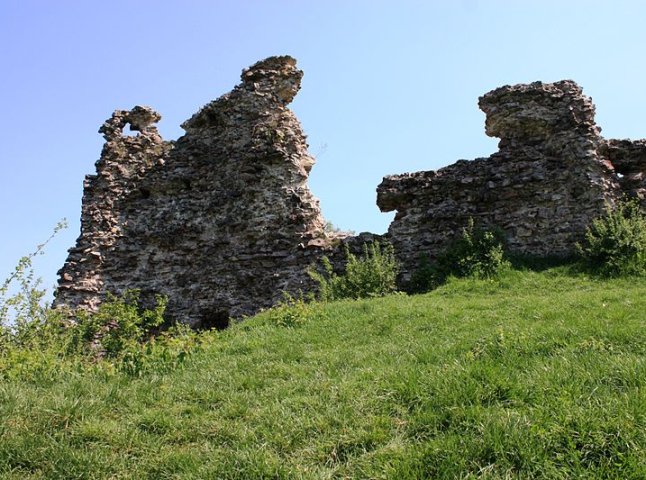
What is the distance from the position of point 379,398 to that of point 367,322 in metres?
3.08

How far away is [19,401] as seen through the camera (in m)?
4.21

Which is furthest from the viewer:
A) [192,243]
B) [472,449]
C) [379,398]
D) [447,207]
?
[192,243]

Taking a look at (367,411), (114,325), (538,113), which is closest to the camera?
(367,411)

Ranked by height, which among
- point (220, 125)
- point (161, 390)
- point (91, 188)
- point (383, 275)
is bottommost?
point (161, 390)

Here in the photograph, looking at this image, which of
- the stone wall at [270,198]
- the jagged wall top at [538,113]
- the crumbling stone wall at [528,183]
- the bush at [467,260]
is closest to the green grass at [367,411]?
the bush at [467,260]

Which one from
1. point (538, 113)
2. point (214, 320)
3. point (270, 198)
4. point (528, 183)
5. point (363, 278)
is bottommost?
point (214, 320)

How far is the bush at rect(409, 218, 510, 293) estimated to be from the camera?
9953 mm

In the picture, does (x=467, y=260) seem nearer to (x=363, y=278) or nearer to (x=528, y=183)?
(x=363, y=278)

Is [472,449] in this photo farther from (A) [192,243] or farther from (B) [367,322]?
(A) [192,243]

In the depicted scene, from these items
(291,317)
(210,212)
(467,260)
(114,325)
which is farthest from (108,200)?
(467,260)

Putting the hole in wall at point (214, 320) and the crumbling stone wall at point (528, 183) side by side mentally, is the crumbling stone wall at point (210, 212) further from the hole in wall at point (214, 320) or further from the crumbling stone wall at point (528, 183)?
the crumbling stone wall at point (528, 183)

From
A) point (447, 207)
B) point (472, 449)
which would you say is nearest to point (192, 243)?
point (447, 207)

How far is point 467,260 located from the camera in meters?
10.2

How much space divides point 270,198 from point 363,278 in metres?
3.37
